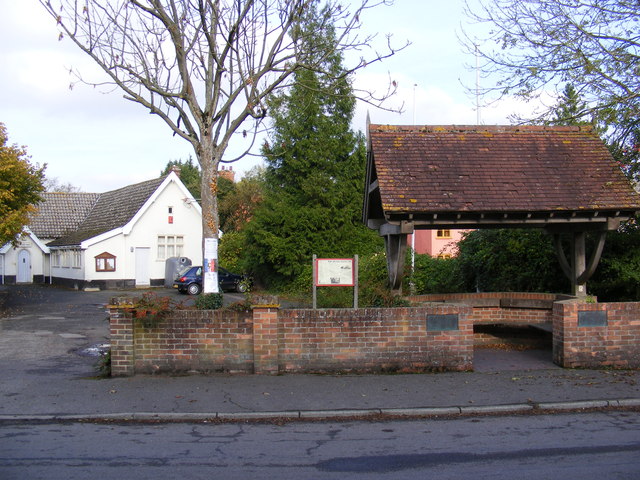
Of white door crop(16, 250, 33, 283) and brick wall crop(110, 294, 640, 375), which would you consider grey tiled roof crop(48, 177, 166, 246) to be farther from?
brick wall crop(110, 294, 640, 375)

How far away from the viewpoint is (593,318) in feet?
36.7

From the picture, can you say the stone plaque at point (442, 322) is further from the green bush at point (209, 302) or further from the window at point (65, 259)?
the window at point (65, 259)

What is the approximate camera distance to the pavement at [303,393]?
8.53 metres

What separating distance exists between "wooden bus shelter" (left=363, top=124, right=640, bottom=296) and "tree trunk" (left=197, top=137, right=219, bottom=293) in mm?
3306

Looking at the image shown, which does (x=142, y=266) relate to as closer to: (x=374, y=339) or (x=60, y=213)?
(x=60, y=213)

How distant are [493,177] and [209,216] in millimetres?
5885

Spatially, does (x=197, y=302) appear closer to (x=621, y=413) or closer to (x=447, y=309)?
(x=447, y=309)

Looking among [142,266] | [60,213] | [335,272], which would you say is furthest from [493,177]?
[60,213]

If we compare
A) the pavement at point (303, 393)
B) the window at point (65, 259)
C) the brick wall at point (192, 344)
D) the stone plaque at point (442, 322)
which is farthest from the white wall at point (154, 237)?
the stone plaque at point (442, 322)

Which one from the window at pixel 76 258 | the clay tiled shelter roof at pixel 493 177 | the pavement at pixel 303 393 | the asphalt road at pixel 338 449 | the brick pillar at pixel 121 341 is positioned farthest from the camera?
the window at pixel 76 258

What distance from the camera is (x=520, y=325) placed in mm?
14109

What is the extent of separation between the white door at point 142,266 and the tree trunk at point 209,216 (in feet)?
89.2

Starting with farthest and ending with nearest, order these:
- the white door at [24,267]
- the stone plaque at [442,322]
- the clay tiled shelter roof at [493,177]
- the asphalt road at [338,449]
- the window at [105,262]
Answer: the white door at [24,267] < the window at [105,262] < the clay tiled shelter roof at [493,177] < the stone plaque at [442,322] < the asphalt road at [338,449]

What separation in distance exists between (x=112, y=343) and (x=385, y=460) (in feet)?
18.8
